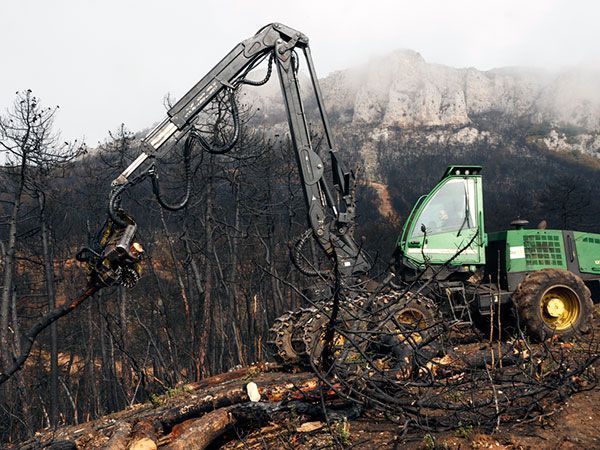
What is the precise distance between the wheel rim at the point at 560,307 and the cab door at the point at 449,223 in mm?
1152

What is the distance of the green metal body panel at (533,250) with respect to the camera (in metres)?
8.45

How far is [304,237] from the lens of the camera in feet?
23.6

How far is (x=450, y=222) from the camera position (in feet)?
27.3

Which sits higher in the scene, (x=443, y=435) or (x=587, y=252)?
(x=587, y=252)

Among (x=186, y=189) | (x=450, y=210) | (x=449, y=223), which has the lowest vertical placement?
(x=449, y=223)

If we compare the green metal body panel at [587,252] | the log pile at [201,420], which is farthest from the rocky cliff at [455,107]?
the log pile at [201,420]

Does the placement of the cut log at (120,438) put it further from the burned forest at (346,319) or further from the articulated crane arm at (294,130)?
the articulated crane arm at (294,130)

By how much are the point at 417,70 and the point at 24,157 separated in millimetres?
109356

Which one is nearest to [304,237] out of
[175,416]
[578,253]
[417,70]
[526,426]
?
[175,416]

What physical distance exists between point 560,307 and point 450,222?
215 centimetres

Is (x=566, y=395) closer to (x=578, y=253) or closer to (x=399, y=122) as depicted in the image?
(x=578, y=253)

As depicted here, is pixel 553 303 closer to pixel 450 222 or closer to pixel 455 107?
pixel 450 222

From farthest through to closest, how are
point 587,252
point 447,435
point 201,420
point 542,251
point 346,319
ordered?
point 587,252, point 542,251, point 346,319, point 201,420, point 447,435

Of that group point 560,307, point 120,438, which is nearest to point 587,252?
point 560,307
